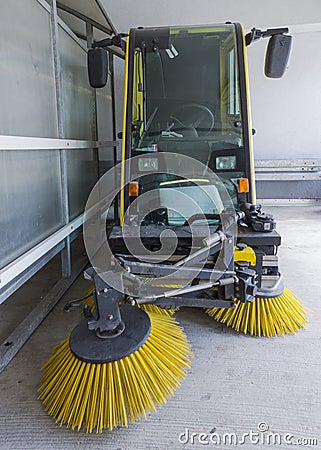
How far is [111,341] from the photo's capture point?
1445 millimetres

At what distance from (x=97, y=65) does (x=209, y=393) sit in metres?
1.94

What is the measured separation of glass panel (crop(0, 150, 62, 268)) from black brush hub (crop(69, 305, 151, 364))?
2.04 ft

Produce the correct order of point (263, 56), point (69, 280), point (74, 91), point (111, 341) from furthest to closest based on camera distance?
point (263, 56) < point (74, 91) < point (69, 280) < point (111, 341)

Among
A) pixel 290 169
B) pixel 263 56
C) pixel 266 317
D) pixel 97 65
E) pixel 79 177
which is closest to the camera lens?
pixel 266 317

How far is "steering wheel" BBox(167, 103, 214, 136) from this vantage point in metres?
2.45

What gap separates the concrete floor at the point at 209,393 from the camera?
134 cm

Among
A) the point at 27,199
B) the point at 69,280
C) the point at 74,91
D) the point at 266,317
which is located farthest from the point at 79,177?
the point at 266,317

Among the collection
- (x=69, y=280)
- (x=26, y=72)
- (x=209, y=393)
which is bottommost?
(x=209, y=393)

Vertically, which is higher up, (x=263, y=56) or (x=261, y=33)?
(x=263, y=56)

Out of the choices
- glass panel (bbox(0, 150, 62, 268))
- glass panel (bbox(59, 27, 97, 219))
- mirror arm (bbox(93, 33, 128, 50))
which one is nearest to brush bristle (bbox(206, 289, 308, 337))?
glass panel (bbox(0, 150, 62, 268))

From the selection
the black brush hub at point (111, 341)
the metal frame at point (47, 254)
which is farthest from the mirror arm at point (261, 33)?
the black brush hub at point (111, 341)

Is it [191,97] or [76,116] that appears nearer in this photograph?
[191,97]

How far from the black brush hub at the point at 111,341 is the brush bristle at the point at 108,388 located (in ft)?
0.07

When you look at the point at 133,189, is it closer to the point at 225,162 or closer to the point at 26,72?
the point at 225,162
